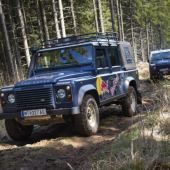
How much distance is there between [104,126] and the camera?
11117 millimetres

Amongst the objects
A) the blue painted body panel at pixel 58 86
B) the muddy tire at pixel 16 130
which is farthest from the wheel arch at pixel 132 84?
the muddy tire at pixel 16 130

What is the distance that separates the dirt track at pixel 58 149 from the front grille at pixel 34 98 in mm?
793

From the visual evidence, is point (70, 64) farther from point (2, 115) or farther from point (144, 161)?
point (144, 161)

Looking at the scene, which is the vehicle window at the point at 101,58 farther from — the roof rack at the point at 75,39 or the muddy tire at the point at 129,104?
the muddy tire at the point at 129,104

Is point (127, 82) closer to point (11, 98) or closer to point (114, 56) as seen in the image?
point (114, 56)

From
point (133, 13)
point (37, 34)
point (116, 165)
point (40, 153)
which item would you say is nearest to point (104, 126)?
point (40, 153)

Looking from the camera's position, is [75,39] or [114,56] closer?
[75,39]

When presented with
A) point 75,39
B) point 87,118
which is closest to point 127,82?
point 75,39

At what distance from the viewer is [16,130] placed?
33.1ft

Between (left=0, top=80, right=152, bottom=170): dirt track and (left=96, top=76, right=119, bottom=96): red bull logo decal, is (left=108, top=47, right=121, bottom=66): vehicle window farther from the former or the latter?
(left=0, top=80, right=152, bottom=170): dirt track

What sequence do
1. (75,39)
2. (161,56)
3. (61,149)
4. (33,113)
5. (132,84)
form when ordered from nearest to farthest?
1. (61,149)
2. (33,113)
3. (75,39)
4. (132,84)
5. (161,56)

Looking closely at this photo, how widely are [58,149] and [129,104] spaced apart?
14.5 feet

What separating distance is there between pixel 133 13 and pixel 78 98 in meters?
43.9

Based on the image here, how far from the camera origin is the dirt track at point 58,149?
712 centimetres
